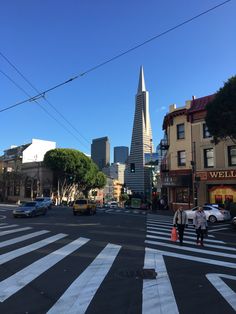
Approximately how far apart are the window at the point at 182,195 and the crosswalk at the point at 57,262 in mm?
25372

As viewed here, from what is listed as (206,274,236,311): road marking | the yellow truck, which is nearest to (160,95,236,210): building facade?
A: the yellow truck

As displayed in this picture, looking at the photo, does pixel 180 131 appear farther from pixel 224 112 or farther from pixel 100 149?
pixel 100 149

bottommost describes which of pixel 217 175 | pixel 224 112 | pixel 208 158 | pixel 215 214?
pixel 215 214

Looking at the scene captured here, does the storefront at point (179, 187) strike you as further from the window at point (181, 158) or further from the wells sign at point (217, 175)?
the wells sign at point (217, 175)

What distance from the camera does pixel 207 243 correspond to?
1573cm

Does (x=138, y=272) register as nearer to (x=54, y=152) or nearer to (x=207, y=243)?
(x=207, y=243)

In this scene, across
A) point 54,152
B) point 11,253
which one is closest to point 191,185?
point 11,253

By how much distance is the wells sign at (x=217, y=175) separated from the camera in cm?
3456

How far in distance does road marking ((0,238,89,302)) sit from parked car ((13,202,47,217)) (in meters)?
19.2

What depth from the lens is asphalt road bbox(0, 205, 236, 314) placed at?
6570mm

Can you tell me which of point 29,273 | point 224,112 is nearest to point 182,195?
point 224,112

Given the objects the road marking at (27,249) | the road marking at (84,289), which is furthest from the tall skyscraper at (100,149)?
the road marking at (84,289)

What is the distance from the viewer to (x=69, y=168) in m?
69.1

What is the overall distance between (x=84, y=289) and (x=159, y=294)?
5.10ft
